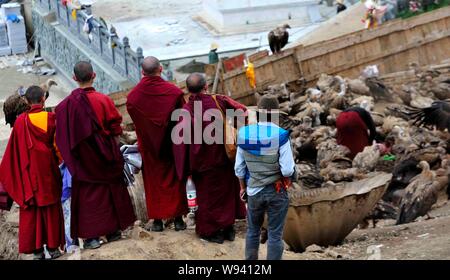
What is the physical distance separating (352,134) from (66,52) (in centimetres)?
1015

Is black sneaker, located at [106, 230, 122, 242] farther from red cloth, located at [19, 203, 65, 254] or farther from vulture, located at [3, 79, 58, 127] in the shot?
vulture, located at [3, 79, 58, 127]

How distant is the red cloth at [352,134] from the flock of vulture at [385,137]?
123mm

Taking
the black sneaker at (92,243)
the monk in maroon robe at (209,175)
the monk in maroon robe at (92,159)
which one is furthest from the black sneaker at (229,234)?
the black sneaker at (92,243)

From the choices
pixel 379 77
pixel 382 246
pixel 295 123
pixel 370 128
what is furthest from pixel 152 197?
pixel 379 77

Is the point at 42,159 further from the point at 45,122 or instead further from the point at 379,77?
the point at 379,77

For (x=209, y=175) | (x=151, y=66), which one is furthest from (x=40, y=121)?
(x=209, y=175)

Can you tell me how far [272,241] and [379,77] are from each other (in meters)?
11.6

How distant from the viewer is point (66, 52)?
22.4m

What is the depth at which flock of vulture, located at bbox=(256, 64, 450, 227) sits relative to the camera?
38.0 ft

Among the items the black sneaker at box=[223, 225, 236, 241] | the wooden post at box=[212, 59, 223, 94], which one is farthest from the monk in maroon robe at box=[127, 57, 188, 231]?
the wooden post at box=[212, 59, 223, 94]

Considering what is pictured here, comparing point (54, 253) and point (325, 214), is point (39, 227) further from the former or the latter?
point (325, 214)

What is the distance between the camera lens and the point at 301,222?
8789 millimetres

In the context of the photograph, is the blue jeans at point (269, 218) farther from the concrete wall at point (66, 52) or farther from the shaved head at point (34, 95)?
the concrete wall at point (66, 52)
